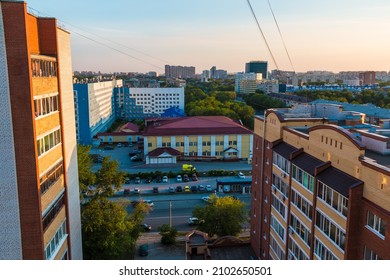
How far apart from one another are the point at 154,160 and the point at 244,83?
10685 centimetres

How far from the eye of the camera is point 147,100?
271 ft

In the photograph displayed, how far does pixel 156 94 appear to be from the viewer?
Answer: 82.2 meters

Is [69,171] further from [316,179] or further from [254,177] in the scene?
[254,177]

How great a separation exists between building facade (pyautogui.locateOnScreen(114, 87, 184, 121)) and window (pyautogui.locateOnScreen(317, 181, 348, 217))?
70069 mm

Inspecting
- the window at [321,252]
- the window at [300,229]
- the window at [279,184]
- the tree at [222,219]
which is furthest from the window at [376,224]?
the tree at [222,219]

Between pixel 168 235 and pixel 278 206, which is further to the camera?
pixel 168 235

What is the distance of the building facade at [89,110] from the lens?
2248 inches

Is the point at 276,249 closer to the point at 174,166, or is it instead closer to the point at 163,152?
the point at 174,166

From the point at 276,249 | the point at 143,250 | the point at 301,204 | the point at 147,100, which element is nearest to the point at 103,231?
the point at 143,250

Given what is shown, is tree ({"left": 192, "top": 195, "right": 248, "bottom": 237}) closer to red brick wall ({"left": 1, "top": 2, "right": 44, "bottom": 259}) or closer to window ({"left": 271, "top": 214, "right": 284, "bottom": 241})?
window ({"left": 271, "top": 214, "right": 284, "bottom": 241})

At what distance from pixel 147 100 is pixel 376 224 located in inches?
2964

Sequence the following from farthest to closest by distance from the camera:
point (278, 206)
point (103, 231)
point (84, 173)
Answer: point (84, 173) → point (103, 231) → point (278, 206)

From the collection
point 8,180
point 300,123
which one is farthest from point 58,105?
point 300,123

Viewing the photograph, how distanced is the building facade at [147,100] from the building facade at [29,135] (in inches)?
2746
